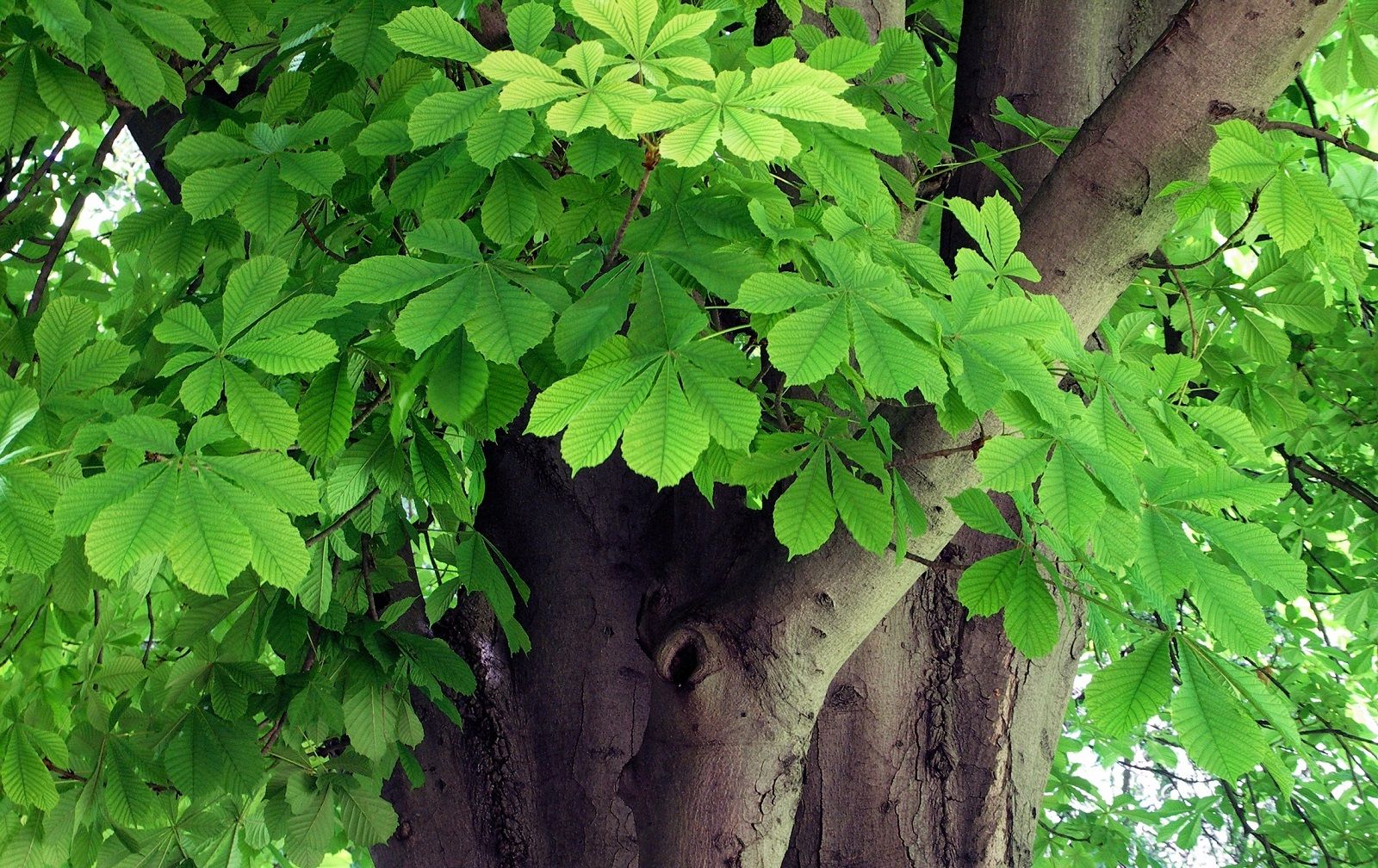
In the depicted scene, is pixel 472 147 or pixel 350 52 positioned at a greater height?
pixel 472 147

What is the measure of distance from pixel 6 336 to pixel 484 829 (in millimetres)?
1348

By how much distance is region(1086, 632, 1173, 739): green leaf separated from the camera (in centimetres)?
106

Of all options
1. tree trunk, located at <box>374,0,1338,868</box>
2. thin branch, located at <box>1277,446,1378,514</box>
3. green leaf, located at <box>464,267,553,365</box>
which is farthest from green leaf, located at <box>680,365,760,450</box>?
thin branch, located at <box>1277,446,1378,514</box>

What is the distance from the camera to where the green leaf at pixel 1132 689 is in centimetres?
106

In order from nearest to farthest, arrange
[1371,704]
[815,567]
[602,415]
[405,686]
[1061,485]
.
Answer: [602,415], [1061,485], [815,567], [405,686], [1371,704]

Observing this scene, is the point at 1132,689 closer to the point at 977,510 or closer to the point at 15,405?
the point at 977,510

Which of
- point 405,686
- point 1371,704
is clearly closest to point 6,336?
point 405,686

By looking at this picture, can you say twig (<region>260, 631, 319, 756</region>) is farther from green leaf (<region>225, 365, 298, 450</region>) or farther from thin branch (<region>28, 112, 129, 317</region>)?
green leaf (<region>225, 365, 298, 450</region>)

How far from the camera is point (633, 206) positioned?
110cm

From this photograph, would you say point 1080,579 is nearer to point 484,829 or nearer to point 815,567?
point 815,567

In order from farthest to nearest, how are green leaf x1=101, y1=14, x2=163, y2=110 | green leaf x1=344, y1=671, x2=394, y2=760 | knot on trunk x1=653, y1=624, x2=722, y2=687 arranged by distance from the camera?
1. green leaf x1=344, y1=671, x2=394, y2=760
2. knot on trunk x1=653, y1=624, x2=722, y2=687
3. green leaf x1=101, y1=14, x2=163, y2=110

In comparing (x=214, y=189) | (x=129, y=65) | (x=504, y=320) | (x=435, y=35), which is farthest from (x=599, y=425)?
(x=129, y=65)

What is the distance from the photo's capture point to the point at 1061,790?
10.6ft

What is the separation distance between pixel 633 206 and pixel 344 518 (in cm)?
82
